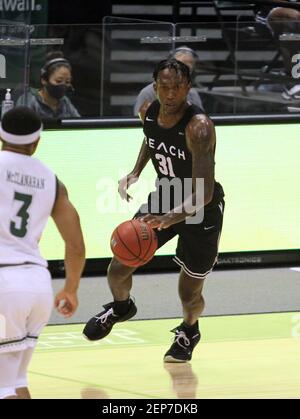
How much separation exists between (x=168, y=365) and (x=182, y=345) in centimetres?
18

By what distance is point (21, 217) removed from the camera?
19.9ft

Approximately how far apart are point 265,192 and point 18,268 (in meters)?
5.90

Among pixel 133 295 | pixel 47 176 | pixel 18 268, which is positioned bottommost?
pixel 133 295

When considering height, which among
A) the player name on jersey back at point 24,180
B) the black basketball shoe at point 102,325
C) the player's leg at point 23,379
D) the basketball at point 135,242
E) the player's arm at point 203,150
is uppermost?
the player name on jersey back at point 24,180

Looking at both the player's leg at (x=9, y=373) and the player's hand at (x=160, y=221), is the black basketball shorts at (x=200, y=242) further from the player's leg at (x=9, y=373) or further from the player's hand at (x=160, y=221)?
the player's leg at (x=9, y=373)

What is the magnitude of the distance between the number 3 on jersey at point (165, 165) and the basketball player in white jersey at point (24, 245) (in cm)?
235

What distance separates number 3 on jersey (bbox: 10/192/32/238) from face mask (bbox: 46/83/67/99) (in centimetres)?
532

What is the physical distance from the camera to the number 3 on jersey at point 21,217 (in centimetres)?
607

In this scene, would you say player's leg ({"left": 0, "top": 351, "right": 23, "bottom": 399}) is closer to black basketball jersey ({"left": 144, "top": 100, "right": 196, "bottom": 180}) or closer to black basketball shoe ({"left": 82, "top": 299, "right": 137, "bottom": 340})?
black basketball shoe ({"left": 82, "top": 299, "right": 137, "bottom": 340})

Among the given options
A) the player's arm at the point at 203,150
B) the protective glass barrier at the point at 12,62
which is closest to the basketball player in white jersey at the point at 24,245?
the player's arm at the point at 203,150

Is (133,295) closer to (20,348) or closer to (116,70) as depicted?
(116,70)

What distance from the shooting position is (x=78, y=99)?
11516 millimetres

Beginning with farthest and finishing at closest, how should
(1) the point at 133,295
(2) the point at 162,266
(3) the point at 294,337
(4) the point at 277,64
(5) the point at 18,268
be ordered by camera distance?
(4) the point at 277,64, (2) the point at 162,266, (1) the point at 133,295, (3) the point at 294,337, (5) the point at 18,268

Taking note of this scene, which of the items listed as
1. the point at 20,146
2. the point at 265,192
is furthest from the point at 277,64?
the point at 20,146
